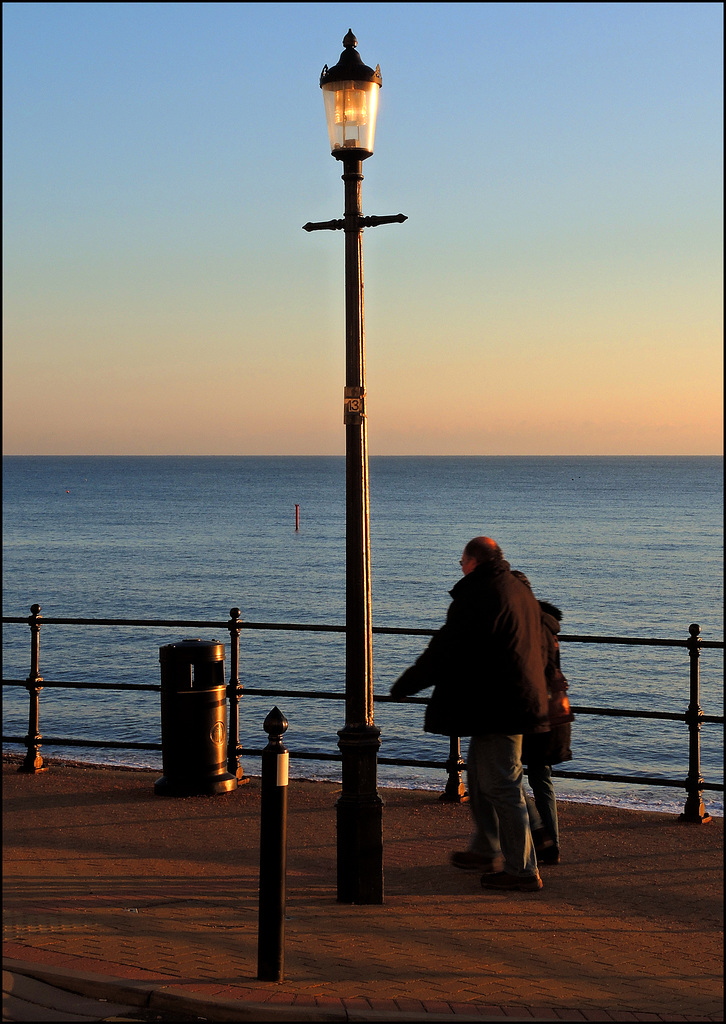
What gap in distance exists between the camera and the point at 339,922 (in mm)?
5801

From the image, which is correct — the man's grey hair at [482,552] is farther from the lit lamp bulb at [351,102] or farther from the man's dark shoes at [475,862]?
the lit lamp bulb at [351,102]

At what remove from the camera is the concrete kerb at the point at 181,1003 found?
4.48 meters

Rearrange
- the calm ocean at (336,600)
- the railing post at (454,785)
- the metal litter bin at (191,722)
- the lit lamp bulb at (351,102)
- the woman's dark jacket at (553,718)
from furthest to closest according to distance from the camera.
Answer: the calm ocean at (336,600)
the metal litter bin at (191,722)
the railing post at (454,785)
the lit lamp bulb at (351,102)
the woman's dark jacket at (553,718)

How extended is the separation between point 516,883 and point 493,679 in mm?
1206

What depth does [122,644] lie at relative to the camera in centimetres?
3516

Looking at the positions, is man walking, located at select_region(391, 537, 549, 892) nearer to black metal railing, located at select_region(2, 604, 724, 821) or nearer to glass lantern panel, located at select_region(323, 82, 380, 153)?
black metal railing, located at select_region(2, 604, 724, 821)

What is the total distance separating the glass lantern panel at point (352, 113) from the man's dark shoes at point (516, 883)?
4.25 meters

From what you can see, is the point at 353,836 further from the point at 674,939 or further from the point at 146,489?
the point at 146,489

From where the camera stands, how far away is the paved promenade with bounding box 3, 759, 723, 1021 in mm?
4684

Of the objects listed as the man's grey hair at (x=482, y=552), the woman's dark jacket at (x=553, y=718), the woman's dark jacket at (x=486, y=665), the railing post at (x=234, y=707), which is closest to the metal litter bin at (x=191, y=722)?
the railing post at (x=234, y=707)

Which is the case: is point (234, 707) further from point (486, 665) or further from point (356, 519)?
point (486, 665)

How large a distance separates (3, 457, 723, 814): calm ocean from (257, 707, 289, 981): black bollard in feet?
25.6

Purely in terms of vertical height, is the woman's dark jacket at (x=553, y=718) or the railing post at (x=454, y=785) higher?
the woman's dark jacket at (x=553, y=718)

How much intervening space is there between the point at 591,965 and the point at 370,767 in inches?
66.4
